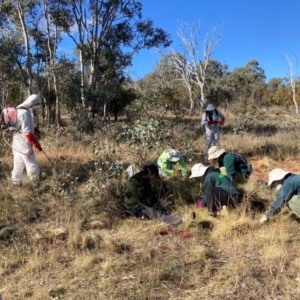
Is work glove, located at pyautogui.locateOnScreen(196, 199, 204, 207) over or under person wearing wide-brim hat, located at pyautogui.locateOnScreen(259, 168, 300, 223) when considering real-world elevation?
under

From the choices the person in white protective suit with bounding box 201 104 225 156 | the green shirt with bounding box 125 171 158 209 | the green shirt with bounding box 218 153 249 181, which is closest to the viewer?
the green shirt with bounding box 125 171 158 209

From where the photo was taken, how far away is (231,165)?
17.7 feet

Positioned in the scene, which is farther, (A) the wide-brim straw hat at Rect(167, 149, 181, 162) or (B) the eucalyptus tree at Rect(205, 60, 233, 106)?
(B) the eucalyptus tree at Rect(205, 60, 233, 106)

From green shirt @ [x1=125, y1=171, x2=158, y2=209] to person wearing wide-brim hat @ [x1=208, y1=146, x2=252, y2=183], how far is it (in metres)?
1.48

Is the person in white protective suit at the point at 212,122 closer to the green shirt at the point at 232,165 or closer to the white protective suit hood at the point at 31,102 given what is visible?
the green shirt at the point at 232,165

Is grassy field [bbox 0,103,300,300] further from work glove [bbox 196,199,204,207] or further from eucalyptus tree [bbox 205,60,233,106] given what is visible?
eucalyptus tree [bbox 205,60,233,106]

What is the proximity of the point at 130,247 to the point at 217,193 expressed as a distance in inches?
54.6

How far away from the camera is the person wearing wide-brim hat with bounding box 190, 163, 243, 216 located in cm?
436

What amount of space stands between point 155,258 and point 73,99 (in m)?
11.4

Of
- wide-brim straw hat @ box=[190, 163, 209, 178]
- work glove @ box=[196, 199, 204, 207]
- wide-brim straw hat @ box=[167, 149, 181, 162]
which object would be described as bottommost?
work glove @ box=[196, 199, 204, 207]

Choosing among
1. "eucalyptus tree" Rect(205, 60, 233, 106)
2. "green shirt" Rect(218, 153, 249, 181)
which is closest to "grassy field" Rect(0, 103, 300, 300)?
"green shirt" Rect(218, 153, 249, 181)

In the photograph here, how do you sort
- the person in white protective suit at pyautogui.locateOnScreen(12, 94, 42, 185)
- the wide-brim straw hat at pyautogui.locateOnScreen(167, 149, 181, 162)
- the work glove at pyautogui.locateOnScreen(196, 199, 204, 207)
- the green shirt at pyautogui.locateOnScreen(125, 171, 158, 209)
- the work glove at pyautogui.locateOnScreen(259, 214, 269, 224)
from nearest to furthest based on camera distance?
1. the work glove at pyautogui.locateOnScreen(259, 214, 269, 224)
2. the green shirt at pyautogui.locateOnScreen(125, 171, 158, 209)
3. the work glove at pyautogui.locateOnScreen(196, 199, 204, 207)
4. the person in white protective suit at pyautogui.locateOnScreen(12, 94, 42, 185)
5. the wide-brim straw hat at pyautogui.locateOnScreen(167, 149, 181, 162)

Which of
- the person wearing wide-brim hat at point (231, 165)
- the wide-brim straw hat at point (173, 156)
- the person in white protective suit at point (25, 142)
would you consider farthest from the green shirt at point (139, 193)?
the person in white protective suit at point (25, 142)

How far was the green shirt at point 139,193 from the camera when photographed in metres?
4.46
